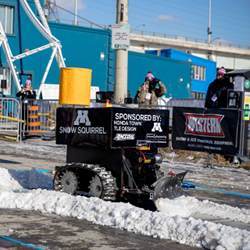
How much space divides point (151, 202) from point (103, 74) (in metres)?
29.5

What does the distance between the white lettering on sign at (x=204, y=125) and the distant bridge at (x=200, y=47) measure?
56501 mm

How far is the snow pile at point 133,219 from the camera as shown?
6.20 m

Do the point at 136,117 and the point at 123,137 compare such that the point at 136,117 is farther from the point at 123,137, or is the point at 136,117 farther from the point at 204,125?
the point at 204,125

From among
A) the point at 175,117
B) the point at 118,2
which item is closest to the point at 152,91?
the point at 118,2

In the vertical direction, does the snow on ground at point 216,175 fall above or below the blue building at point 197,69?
below

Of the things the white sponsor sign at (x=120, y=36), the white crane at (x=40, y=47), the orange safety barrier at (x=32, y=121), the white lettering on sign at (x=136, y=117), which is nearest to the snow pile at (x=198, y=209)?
the white lettering on sign at (x=136, y=117)

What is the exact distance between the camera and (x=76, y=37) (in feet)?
117

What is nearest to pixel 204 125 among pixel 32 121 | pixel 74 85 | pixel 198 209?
pixel 74 85

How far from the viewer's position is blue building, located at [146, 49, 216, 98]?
58200 millimetres

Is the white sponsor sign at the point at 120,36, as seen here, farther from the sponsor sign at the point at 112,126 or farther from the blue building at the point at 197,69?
the blue building at the point at 197,69

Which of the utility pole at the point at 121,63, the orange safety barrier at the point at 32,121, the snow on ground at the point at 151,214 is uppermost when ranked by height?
the utility pole at the point at 121,63

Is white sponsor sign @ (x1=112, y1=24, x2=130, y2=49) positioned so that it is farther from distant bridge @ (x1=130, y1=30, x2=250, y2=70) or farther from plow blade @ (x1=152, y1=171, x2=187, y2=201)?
distant bridge @ (x1=130, y1=30, x2=250, y2=70)

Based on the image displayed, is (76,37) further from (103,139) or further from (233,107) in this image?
(103,139)

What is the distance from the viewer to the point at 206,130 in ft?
44.0
